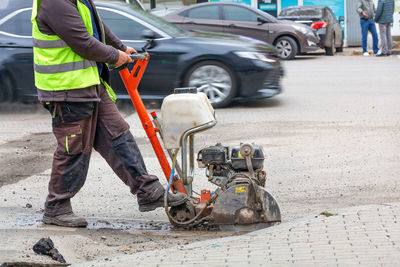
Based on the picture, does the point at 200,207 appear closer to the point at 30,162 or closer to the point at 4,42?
the point at 30,162

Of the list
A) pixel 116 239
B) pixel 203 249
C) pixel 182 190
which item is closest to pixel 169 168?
pixel 182 190

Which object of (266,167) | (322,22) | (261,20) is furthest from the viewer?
(322,22)

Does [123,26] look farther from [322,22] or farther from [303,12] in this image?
[303,12]

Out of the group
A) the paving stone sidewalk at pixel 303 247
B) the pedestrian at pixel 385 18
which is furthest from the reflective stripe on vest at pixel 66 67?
the pedestrian at pixel 385 18

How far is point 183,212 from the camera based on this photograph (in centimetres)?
491

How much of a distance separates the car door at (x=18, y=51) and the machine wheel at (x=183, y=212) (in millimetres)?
6367

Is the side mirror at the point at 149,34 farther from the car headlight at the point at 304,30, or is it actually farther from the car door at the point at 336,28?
the car door at the point at 336,28

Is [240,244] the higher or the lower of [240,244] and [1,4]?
the lower

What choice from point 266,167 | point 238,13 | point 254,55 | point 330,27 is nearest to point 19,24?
point 254,55

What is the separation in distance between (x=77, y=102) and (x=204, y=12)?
572 inches

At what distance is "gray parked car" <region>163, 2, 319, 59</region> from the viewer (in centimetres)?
1891

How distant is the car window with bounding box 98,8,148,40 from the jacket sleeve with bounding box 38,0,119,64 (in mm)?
6163

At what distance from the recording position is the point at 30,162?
7.39 metres

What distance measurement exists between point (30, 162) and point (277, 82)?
4948 mm
